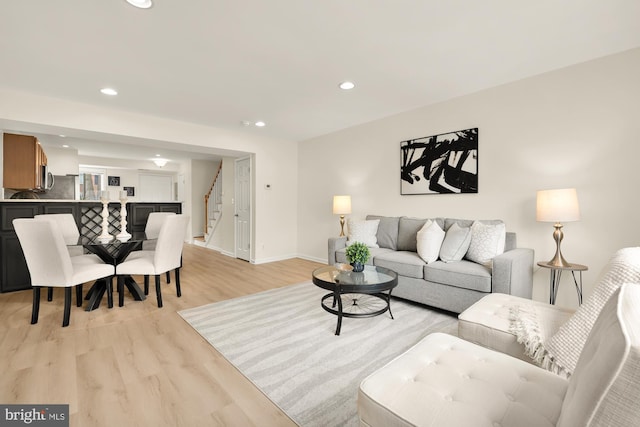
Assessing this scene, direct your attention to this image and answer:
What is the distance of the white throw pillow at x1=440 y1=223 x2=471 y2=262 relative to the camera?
3053 millimetres

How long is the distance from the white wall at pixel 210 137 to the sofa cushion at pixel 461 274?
11.0ft

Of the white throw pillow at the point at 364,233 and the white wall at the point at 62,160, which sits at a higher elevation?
the white wall at the point at 62,160

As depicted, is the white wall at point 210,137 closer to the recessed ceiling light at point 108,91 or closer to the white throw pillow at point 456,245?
the recessed ceiling light at point 108,91

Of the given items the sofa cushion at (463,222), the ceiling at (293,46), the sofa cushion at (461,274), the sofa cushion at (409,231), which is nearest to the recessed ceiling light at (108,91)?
the ceiling at (293,46)

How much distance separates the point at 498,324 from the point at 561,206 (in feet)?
5.06

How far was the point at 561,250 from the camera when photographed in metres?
2.89

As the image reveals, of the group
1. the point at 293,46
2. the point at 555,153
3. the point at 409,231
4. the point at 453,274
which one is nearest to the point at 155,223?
the point at 293,46

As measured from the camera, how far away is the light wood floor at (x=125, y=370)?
5.11 feet

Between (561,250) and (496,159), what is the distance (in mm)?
1134

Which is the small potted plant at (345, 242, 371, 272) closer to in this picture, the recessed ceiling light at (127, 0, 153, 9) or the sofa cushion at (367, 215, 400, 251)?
the sofa cushion at (367, 215, 400, 251)

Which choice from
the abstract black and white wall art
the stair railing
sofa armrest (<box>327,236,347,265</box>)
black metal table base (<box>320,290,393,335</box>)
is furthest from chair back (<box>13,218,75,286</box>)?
the stair railing

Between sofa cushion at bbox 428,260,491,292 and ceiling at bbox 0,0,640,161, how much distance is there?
1.92 metres

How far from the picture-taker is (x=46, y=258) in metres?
2.56

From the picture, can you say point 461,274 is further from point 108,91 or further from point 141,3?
point 108,91
